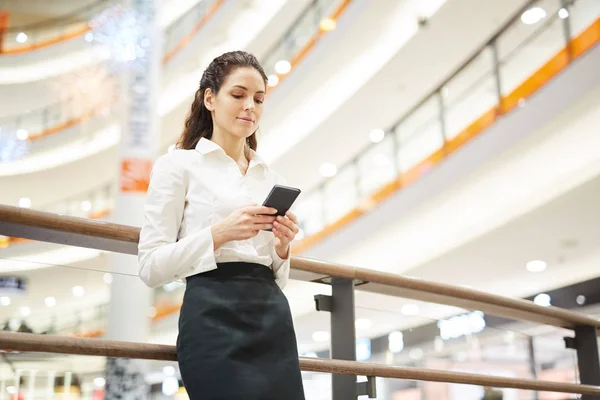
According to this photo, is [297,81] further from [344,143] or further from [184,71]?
[184,71]

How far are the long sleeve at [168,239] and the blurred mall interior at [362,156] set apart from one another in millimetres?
330

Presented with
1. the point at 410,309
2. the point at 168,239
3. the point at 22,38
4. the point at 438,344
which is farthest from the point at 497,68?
the point at 22,38

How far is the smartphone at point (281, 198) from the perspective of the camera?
1.29 m

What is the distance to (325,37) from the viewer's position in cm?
1006

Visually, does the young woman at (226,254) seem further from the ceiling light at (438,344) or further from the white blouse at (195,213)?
the ceiling light at (438,344)

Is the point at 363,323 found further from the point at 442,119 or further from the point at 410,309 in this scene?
the point at 442,119

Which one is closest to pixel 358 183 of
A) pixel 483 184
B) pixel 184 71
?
pixel 483 184

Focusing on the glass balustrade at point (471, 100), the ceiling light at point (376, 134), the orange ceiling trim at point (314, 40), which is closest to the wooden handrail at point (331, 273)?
the glass balustrade at point (471, 100)

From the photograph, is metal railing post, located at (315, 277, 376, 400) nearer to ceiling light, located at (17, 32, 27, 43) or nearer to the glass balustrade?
the glass balustrade

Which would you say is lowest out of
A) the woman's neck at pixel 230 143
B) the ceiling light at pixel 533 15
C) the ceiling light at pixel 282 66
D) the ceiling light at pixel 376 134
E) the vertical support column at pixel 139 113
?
the woman's neck at pixel 230 143

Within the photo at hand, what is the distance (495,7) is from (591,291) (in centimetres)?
362

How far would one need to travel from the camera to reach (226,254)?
1365 millimetres

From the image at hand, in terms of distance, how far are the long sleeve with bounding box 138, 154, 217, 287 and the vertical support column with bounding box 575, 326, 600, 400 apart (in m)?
2.13

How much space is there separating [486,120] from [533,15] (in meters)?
1.30
